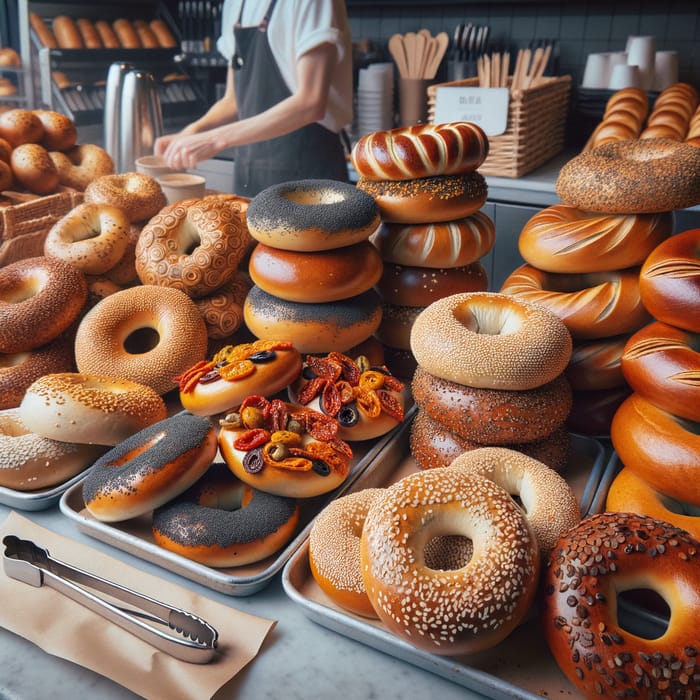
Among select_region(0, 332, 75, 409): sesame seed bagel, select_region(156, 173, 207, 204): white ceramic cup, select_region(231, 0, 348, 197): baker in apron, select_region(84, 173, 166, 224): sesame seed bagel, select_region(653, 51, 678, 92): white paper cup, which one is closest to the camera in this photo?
select_region(0, 332, 75, 409): sesame seed bagel

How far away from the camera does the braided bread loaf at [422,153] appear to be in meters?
1.24

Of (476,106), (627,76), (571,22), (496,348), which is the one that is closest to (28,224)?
(496,348)

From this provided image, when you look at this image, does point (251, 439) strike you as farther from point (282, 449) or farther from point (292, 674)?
point (292, 674)

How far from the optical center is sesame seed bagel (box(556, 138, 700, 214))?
1.06 meters

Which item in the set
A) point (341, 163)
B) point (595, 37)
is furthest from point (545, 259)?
point (595, 37)

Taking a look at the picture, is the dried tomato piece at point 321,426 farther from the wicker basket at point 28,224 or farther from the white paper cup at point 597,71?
the white paper cup at point 597,71

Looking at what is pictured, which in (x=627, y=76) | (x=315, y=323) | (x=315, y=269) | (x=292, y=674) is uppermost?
(x=627, y=76)

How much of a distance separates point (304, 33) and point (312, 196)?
1.51 meters

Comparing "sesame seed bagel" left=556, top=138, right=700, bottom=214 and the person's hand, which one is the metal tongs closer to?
"sesame seed bagel" left=556, top=138, right=700, bottom=214

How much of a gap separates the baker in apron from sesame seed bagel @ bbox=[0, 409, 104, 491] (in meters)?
1.99

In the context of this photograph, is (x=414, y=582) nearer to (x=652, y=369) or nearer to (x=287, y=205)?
(x=652, y=369)

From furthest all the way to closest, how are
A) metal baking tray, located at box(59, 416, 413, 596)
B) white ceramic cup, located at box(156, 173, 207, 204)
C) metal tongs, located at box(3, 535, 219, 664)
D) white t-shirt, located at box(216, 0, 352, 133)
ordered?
1. white t-shirt, located at box(216, 0, 352, 133)
2. white ceramic cup, located at box(156, 173, 207, 204)
3. metal baking tray, located at box(59, 416, 413, 596)
4. metal tongs, located at box(3, 535, 219, 664)

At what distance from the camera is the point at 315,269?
3.93 feet

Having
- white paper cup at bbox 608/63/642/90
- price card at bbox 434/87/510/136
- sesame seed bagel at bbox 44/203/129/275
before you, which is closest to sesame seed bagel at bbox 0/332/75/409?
sesame seed bagel at bbox 44/203/129/275
